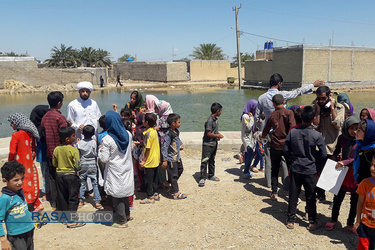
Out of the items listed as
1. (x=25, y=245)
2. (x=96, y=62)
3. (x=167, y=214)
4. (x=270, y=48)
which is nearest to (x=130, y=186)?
(x=167, y=214)

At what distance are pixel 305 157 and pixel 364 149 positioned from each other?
0.65 meters

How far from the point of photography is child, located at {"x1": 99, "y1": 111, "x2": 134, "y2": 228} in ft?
11.7

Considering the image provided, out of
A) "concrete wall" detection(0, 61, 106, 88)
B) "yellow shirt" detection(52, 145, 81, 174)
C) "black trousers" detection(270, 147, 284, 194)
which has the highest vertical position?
"concrete wall" detection(0, 61, 106, 88)

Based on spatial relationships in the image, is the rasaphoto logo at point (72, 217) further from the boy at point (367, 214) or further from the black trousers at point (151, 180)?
the boy at point (367, 214)

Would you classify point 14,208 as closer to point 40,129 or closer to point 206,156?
point 40,129

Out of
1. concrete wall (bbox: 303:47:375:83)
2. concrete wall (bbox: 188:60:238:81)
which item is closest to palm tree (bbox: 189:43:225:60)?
concrete wall (bbox: 188:60:238:81)

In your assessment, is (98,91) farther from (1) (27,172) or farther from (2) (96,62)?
(1) (27,172)

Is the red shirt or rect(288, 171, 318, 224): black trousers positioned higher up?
the red shirt

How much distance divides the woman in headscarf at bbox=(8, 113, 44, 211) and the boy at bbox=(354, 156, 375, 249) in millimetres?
3883

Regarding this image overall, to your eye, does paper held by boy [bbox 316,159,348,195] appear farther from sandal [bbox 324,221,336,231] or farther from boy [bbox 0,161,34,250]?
boy [bbox 0,161,34,250]

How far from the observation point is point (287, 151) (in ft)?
11.8

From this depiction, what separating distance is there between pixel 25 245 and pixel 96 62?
47265mm

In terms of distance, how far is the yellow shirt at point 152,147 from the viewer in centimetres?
423

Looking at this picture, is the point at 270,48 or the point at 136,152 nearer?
the point at 136,152
